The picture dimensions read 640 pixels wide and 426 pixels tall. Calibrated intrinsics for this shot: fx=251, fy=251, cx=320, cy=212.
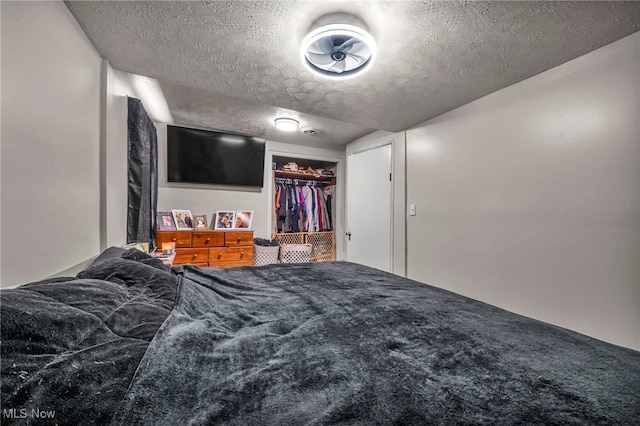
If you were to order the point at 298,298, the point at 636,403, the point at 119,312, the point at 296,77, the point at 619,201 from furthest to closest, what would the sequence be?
1. the point at 296,77
2. the point at 619,201
3. the point at 298,298
4. the point at 119,312
5. the point at 636,403

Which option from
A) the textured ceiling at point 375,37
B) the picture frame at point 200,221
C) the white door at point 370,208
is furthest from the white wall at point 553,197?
the picture frame at point 200,221

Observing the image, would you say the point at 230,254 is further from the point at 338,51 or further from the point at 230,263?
the point at 338,51

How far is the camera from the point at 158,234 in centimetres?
289

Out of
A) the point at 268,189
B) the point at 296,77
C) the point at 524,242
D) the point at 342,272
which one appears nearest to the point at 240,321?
the point at 342,272

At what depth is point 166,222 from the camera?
10.1ft

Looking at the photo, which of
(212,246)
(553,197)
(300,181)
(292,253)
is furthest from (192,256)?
(553,197)

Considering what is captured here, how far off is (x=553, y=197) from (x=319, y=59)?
1.74 m

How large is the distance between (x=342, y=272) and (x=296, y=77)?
138 centimetres

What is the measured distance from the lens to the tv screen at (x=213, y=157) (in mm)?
3201

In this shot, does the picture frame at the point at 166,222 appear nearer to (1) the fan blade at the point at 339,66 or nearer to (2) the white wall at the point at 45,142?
(2) the white wall at the point at 45,142

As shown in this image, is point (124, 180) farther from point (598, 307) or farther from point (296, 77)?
point (598, 307)

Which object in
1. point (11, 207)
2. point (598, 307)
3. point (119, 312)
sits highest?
point (11, 207)

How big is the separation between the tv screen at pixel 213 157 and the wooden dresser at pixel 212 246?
0.74 meters

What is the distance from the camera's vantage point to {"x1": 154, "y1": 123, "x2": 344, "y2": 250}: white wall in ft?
10.6
